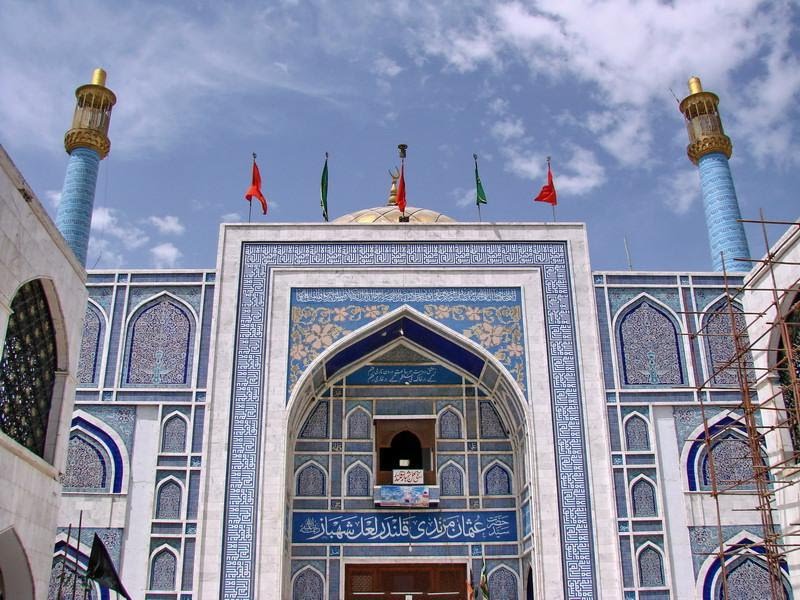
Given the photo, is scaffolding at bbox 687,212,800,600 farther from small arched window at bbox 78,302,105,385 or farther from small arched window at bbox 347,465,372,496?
small arched window at bbox 78,302,105,385

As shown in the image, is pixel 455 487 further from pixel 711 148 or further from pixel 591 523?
pixel 711 148

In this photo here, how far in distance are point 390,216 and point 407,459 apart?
17.0 ft

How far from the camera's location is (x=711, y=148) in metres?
14.9

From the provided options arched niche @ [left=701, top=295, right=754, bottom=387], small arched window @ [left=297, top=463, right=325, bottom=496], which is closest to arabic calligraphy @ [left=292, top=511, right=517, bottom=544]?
small arched window @ [left=297, top=463, right=325, bottom=496]

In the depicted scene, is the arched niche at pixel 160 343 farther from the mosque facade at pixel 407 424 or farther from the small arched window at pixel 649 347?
the small arched window at pixel 649 347

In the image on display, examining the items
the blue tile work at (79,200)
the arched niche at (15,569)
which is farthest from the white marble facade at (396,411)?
the arched niche at (15,569)

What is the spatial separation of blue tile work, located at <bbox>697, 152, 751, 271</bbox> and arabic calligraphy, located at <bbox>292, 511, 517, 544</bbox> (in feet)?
18.4

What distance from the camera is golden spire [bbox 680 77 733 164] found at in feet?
48.8

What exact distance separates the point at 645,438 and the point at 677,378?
91cm

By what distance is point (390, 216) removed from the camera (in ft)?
51.0

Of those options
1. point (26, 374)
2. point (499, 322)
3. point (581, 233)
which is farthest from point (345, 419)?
point (26, 374)

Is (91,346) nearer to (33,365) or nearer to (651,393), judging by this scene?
(33,365)

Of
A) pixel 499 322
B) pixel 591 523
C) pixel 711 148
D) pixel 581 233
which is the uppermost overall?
pixel 711 148

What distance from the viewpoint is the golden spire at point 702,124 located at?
14.9 m
